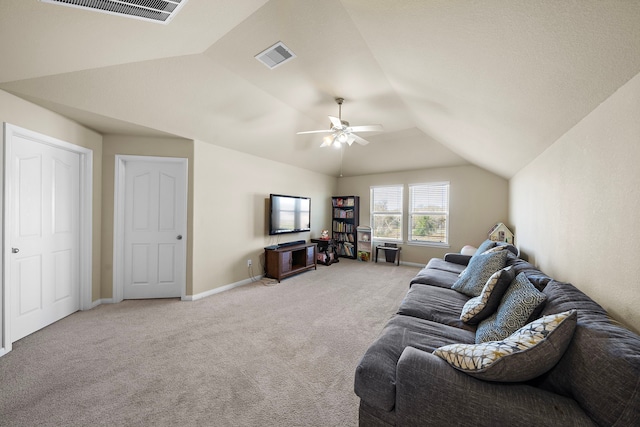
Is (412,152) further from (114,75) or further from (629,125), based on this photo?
(114,75)

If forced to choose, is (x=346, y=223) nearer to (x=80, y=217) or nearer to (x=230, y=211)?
(x=230, y=211)

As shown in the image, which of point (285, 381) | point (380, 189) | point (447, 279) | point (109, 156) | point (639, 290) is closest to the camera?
point (639, 290)

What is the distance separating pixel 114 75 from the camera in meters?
2.33

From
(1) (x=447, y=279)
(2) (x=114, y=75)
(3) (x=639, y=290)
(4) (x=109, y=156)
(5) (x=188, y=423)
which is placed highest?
(2) (x=114, y=75)

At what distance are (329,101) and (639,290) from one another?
3.31m

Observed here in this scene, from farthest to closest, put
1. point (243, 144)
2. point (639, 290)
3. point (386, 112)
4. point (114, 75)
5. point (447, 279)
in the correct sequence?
point (243, 144) < point (386, 112) < point (447, 279) < point (114, 75) < point (639, 290)

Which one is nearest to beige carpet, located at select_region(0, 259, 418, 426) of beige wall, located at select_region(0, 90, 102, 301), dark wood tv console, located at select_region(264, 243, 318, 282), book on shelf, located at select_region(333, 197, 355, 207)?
beige wall, located at select_region(0, 90, 102, 301)

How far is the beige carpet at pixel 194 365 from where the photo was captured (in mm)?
1537

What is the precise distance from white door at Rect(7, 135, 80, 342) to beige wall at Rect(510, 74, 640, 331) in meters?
4.45

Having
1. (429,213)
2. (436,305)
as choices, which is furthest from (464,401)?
(429,213)

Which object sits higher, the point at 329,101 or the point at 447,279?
the point at 329,101

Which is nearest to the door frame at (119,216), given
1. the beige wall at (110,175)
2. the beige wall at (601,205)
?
the beige wall at (110,175)

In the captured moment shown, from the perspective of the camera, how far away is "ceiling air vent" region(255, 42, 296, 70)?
2322 millimetres

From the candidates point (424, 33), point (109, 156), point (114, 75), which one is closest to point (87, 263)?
point (109, 156)
